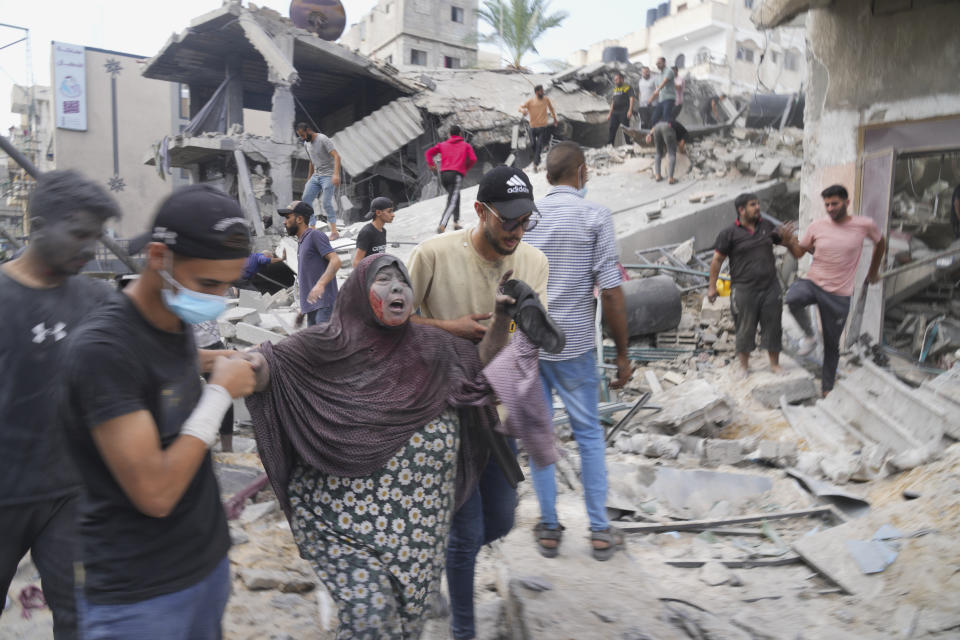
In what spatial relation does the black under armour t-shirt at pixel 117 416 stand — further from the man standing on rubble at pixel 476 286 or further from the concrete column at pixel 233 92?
the concrete column at pixel 233 92

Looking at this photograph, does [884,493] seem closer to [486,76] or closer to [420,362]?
[420,362]

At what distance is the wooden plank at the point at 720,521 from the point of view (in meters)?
4.29

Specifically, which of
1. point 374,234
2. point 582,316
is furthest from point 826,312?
point 374,234

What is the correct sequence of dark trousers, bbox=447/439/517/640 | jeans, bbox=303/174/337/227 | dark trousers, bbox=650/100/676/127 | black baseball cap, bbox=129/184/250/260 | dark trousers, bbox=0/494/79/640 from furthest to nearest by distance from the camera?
1. dark trousers, bbox=650/100/676/127
2. jeans, bbox=303/174/337/227
3. dark trousers, bbox=447/439/517/640
4. dark trousers, bbox=0/494/79/640
5. black baseball cap, bbox=129/184/250/260

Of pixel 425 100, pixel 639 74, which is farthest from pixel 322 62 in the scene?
pixel 639 74

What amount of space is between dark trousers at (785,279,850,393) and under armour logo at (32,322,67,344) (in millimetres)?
5970

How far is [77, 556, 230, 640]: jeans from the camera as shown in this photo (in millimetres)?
1476

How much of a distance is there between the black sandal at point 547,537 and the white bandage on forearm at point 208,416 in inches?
89.5

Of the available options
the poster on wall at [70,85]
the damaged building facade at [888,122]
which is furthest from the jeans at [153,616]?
the poster on wall at [70,85]

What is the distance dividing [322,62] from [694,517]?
1628 cm

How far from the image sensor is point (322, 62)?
1762 centimetres

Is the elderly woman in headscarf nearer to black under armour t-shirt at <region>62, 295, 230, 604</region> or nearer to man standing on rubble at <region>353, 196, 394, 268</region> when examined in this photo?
black under armour t-shirt at <region>62, 295, 230, 604</region>

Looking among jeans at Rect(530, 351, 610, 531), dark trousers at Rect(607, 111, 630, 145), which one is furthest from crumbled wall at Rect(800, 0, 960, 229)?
dark trousers at Rect(607, 111, 630, 145)

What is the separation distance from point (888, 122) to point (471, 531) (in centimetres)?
701
